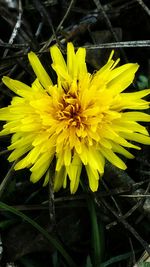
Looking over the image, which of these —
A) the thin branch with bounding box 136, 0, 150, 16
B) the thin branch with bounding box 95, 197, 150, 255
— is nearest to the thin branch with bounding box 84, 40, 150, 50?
the thin branch with bounding box 136, 0, 150, 16

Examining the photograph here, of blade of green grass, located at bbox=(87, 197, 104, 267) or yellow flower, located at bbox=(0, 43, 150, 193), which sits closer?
yellow flower, located at bbox=(0, 43, 150, 193)

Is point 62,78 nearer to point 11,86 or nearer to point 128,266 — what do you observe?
point 11,86

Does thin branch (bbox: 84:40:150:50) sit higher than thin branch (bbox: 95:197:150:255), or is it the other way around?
thin branch (bbox: 84:40:150:50)

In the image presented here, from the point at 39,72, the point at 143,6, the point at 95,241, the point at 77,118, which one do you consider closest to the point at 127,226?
the point at 95,241

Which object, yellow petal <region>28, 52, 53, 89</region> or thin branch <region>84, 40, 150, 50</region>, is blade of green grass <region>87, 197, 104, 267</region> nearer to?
yellow petal <region>28, 52, 53, 89</region>

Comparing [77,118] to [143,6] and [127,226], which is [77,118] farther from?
[143,6]

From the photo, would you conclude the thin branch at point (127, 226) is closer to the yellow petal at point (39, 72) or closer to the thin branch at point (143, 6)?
the yellow petal at point (39, 72)

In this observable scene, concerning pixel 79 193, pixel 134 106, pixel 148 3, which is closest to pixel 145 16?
pixel 148 3

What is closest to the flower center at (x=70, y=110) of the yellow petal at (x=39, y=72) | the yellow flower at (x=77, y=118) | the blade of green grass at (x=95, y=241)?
the yellow flower at (x=77, y=118)
